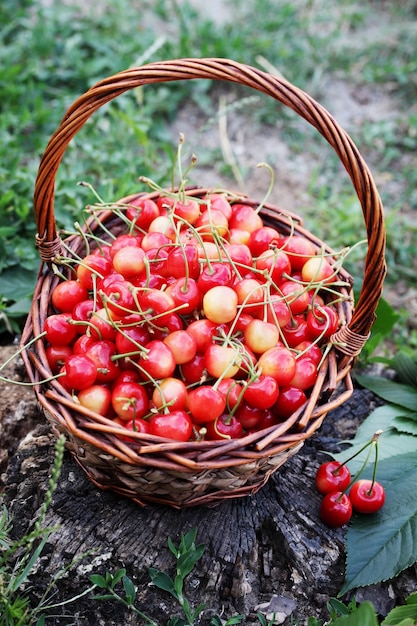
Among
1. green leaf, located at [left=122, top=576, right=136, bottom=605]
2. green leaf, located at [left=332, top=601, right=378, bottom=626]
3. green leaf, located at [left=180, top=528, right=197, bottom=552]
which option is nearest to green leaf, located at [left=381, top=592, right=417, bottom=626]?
green leaf, located at [left=332, top=601, right=378, bottom=626]

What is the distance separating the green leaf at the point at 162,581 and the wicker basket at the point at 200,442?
0.18 metres

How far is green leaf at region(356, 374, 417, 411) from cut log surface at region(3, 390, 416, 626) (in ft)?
1.64

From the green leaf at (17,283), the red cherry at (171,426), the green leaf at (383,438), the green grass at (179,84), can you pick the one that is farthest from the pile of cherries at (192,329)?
the green grass at (179,84)

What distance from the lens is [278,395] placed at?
5.24ft

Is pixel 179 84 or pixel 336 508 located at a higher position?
pixel 179 84

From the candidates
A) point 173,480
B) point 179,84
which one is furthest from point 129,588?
→ point 179,84

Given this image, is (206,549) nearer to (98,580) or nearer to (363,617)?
(98,580)

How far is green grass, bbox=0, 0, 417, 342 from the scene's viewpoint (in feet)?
10.5

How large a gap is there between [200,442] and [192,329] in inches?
14.6

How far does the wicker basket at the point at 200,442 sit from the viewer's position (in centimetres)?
143

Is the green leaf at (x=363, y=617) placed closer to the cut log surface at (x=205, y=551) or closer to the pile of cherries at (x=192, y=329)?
the cut log surface at (x=205, y=551)

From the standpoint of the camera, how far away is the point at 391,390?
2213mm

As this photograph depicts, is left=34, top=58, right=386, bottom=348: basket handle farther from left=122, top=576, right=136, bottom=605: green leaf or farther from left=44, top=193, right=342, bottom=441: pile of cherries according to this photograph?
left=122, top=576, right=136, bottom=605: green leaf

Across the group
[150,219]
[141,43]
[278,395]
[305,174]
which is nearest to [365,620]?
[278,395]
